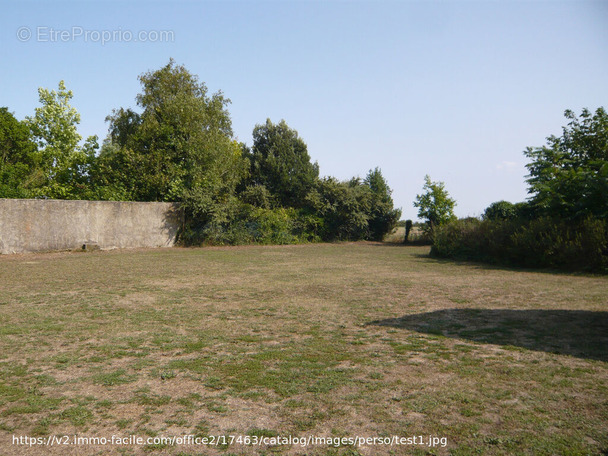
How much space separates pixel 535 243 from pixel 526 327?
910 cm

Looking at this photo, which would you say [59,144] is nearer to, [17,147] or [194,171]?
[17,147]

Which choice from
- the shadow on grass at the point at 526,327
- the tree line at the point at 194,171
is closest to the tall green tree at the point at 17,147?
the tree line at the point at 194,171

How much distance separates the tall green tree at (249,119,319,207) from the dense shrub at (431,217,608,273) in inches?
679

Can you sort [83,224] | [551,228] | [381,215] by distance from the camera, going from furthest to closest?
[381,215] → [83,224] → [551,228]

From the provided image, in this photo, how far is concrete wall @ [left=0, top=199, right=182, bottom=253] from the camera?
16.3 metres

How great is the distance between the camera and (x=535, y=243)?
538 inches

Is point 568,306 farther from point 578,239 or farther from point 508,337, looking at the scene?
point 578,239

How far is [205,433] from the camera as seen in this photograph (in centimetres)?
288

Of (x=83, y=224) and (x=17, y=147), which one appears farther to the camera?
(x=17, y=147)

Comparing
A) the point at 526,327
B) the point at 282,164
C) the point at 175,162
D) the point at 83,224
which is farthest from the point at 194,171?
the point at 526,327

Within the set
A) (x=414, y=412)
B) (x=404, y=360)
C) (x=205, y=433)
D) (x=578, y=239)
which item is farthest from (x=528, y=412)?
(x=578, y=239)

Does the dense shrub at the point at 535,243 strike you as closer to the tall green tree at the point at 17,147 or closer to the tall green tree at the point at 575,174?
the tall green tree at the point at 575,174

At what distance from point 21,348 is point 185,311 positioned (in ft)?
8.08

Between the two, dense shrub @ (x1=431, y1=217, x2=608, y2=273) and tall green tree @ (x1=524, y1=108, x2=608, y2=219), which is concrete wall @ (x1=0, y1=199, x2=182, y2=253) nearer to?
dense shrub @ (x1=431, y1=217, x2=608, y2=273)
